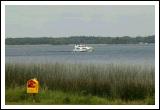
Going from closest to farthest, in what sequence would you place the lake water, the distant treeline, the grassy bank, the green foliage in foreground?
the green foliage in foreground < the grassy bank < the distant treeline < the lake water

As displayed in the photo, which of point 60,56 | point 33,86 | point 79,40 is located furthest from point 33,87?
point 60,56

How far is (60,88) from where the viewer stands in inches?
321

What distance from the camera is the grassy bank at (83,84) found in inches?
296

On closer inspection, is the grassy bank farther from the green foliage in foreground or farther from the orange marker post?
the orange marker post

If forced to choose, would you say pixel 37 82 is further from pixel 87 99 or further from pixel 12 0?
pixel 12 0

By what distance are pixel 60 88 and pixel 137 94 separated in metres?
1.39

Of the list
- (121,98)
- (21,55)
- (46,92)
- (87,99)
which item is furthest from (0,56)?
(21,55)

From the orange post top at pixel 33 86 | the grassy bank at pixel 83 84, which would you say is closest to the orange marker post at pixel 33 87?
the orange post top at pixel 33 86

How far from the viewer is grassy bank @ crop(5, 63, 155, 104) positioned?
7512 millimetres

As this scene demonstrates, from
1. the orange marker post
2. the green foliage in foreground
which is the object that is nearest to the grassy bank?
the green foliage in foreground

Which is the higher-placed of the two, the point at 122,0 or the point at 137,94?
the point at 122,0

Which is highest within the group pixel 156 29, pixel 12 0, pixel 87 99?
pixel 12 0

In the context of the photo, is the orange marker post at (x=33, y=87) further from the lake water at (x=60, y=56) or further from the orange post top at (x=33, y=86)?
the lake water at (x=60, y=56)

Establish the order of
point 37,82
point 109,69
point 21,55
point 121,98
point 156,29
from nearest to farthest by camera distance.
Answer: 1. point 156,29
2. point 37,82
3. point 121,98
4. point 109,69
5. point 21,55
